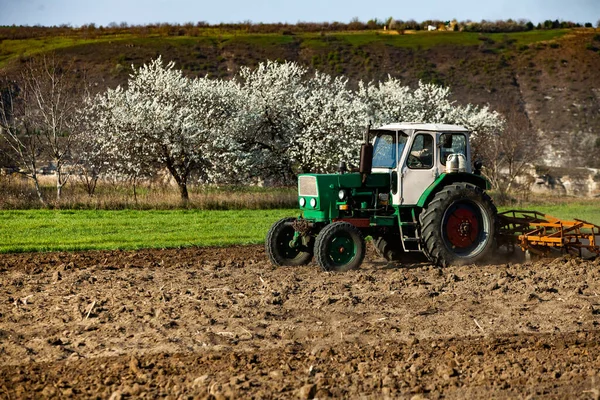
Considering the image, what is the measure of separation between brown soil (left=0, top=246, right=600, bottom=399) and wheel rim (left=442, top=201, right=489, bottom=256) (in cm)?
55

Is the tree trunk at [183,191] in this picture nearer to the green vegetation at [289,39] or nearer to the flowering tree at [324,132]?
the flowering tree at [324,132]

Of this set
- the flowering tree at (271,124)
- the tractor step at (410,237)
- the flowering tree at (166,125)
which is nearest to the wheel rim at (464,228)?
the tractor step at (410,237)

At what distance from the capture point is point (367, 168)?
13.3 meters

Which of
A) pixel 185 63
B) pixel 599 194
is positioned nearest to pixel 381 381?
pixel 599 194

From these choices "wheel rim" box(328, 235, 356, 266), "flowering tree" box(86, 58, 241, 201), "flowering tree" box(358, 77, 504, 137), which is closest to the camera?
"wheel rim" box(328, 235, 356, 266)

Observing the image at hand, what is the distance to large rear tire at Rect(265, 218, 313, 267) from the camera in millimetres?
13977

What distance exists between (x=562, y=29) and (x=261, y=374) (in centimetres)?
9344

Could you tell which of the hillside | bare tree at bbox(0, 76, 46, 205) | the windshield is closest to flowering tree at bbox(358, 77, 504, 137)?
bare tree at bbox(0, 76, 46, 205)

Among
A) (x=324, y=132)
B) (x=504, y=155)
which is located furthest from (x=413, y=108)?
(x=324, y=132)

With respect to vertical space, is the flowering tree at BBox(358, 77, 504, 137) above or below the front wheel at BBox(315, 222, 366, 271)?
above

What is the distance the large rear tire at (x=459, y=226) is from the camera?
1377 cm

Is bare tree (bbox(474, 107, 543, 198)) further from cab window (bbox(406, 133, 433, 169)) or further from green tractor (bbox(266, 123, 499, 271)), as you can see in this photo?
cab window (bbox(406, 133, 433, 169))

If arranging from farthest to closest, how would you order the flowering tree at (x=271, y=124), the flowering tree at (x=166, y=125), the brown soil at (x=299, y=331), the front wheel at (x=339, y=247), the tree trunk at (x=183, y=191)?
the flowering tree at (x=271, y=124)
the flowering tree at (x=166, y=125)
the tree trunk at (x=183, y=191)
the front wheel at (x=339, y=247)
the brown soil at (x=299, y=331)

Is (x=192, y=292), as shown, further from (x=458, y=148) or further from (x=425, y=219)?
(x=458, y=148)
